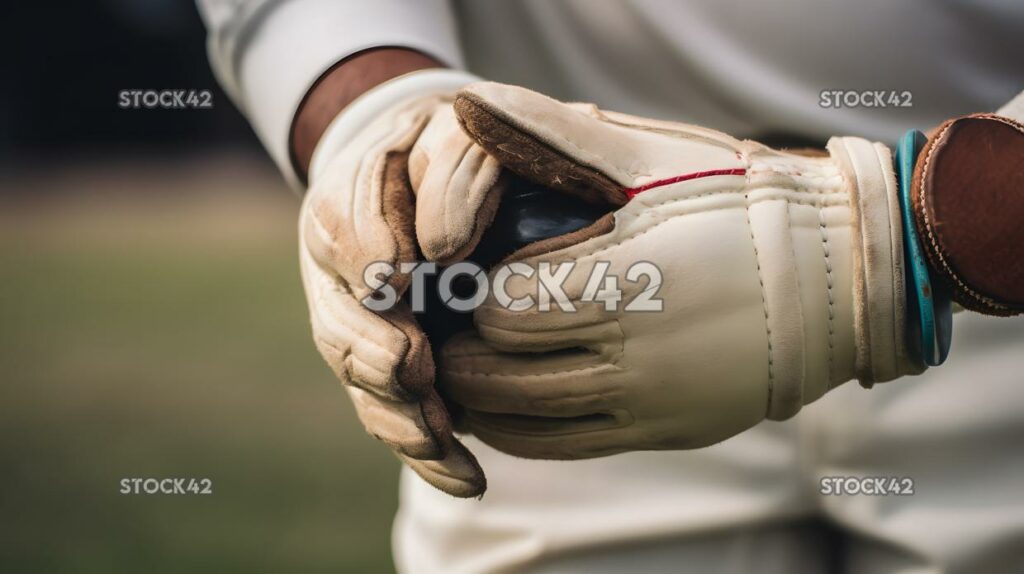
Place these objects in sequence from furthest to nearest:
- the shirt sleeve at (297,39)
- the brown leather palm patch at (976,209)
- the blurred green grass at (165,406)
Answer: the blurred green grass at (165,406), the shirt sleeve at (297,39), the brown leather palm patch at (976,209)

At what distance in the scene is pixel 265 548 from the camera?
283 cm

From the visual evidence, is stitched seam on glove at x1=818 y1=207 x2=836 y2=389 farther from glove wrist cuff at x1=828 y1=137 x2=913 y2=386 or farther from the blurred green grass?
the blurred green grass

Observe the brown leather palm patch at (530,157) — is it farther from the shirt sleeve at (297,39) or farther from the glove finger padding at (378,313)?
the shirt sleeve at (297,39)

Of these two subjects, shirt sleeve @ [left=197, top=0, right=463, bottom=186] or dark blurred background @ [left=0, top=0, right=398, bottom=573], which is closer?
shirt sleeve @ [left=197, top=0, right=463, bottom=186]

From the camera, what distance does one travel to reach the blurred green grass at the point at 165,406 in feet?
9.68

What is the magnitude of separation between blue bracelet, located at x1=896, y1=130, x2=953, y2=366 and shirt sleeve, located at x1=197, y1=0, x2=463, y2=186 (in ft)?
1.95

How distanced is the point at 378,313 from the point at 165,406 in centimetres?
342

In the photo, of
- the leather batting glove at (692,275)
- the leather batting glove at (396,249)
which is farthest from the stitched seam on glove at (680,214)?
the leather batting glove at (396,249)

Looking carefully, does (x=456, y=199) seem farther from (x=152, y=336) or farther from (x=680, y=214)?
(x=152, y=336)

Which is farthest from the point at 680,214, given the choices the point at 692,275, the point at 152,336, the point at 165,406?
the point at 152,336

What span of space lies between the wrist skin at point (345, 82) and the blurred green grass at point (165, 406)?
69.5 inches

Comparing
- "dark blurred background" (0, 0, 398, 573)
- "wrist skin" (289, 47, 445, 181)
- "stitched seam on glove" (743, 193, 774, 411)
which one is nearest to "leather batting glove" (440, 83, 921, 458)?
"stitched seam on glove" (743, 193, 774, 411)

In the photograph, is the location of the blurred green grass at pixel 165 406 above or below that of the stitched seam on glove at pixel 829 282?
below

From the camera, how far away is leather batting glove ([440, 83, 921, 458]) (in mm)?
821
